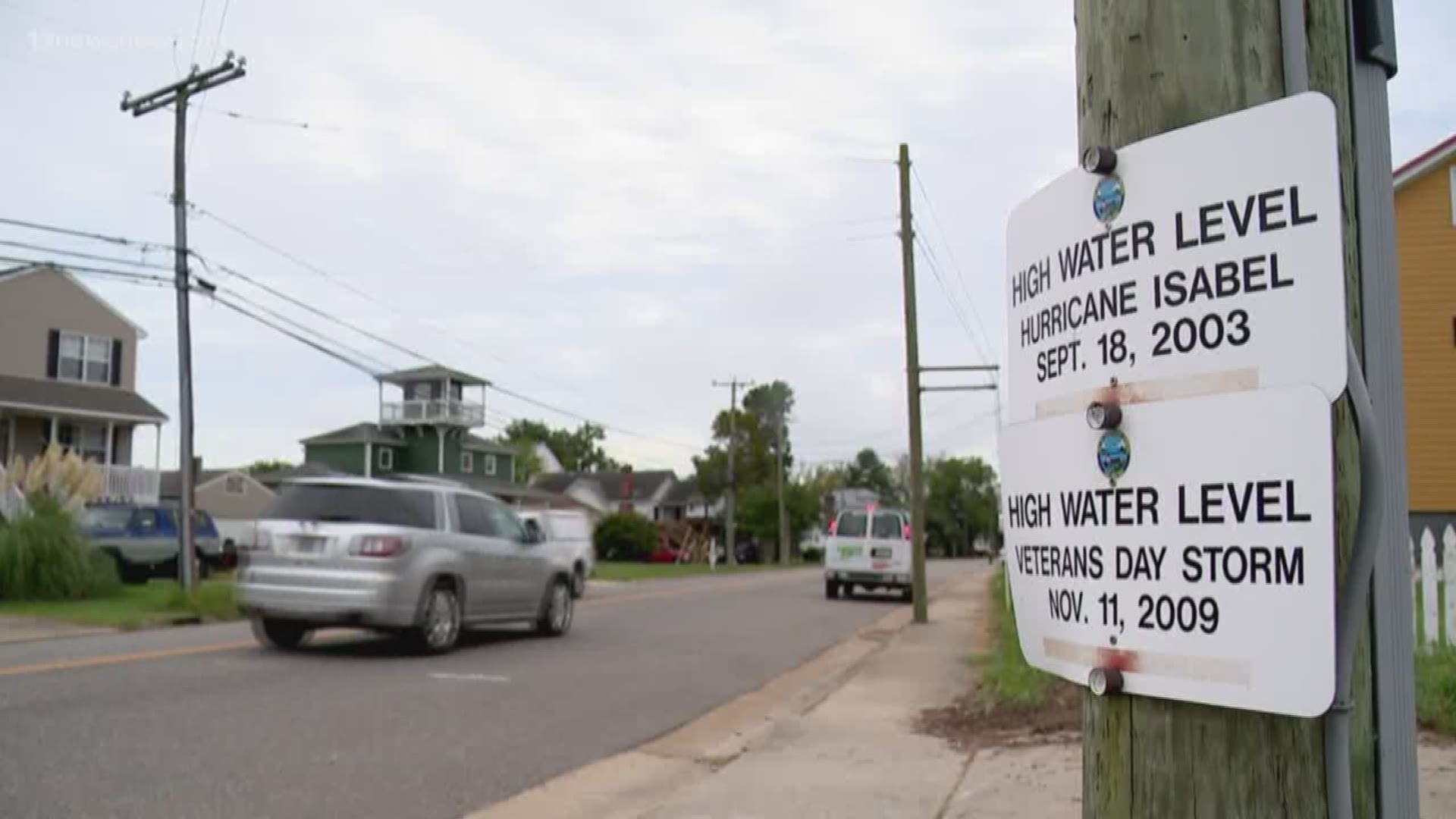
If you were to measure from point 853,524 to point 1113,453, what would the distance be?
26503 millimetres

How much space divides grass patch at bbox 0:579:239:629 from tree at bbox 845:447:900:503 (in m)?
104

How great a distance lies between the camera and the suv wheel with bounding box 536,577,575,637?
636 inches

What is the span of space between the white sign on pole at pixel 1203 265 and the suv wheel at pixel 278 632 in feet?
40.4

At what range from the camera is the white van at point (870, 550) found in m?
28.3

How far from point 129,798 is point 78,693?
3.74m

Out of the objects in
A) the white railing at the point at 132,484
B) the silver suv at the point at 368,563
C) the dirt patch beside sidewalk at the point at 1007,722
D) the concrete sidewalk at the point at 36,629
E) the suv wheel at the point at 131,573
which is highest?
the white railing at the point at 132,484

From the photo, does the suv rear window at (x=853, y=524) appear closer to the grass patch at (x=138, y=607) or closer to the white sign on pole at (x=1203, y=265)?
the grass patch at (x=138, y=607)

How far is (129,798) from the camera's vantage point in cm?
666

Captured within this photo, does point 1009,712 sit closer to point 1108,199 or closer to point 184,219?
point 1108,199

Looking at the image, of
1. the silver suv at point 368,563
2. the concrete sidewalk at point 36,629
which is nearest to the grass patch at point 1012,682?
the silver suv at point 368,563

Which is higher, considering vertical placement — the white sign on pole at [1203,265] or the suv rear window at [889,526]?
the white sign on pole at [1203,265]

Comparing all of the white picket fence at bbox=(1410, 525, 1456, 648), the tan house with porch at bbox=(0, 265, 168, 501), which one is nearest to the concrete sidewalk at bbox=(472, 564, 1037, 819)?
the white picket fence at bbox=(1410, 525, 1456, 648)

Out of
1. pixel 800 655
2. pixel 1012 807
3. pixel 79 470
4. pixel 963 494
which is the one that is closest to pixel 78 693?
pixel 1012 807

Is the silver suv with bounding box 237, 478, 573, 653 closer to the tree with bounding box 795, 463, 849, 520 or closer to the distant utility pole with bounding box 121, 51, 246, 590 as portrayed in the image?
the distant utility pole with bounding box 121, 51, 246, 590
